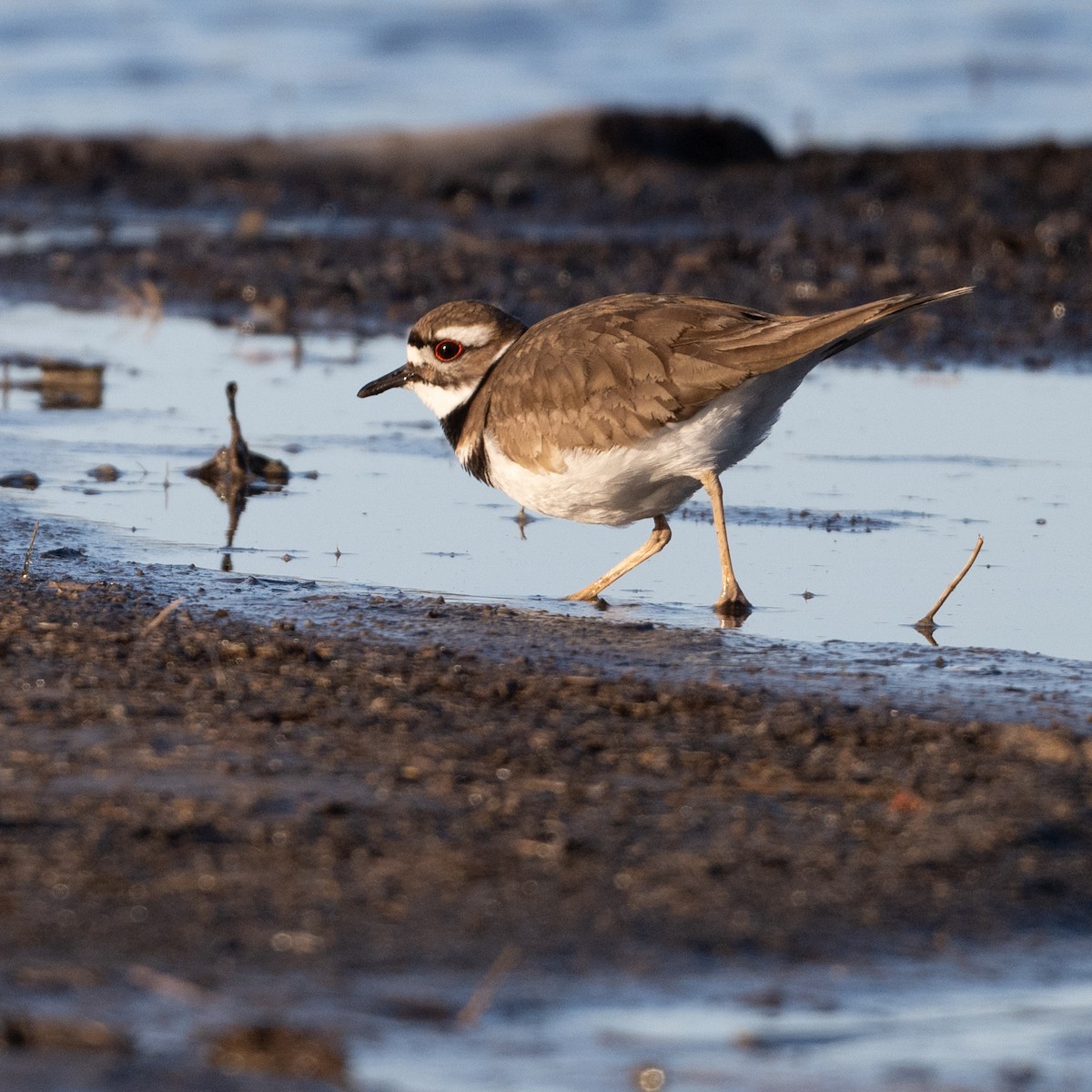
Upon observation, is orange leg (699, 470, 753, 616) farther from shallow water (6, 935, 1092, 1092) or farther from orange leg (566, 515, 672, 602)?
shallow water (6, 935, 1092, 1092)

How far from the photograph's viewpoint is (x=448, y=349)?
24.3 ft

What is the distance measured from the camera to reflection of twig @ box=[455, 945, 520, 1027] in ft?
10.9

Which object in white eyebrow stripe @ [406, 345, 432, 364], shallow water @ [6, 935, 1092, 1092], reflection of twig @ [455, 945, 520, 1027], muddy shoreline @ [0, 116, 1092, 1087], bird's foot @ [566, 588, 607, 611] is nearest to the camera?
shallow water @ [6, 935, 1092, 1092]

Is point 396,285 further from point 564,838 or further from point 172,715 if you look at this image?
point 564,838

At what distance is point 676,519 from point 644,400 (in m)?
1.79

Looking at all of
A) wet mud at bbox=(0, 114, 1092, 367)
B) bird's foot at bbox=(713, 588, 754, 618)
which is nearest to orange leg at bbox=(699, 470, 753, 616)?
bird's foot at bbox=(713, 588, 754, 618)

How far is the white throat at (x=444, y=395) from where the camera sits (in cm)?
735

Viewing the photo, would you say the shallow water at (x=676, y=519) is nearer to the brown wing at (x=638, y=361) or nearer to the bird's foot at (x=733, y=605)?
the bird's foot at (x=733, y=605)

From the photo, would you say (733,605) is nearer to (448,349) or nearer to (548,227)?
(448,349)

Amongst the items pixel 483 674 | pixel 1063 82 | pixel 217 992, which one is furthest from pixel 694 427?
pixel 1063 82

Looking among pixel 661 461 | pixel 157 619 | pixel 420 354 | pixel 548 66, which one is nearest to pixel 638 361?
pixel 661 461

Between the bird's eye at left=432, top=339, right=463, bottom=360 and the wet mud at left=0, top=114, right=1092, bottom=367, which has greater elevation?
the wet mud at left=0, top=114, right=1092, bottom=367

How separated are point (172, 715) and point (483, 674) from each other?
96cm

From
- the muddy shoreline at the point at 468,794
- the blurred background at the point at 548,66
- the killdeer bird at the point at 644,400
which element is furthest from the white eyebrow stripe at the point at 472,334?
the blurred background at the point at 548,66
